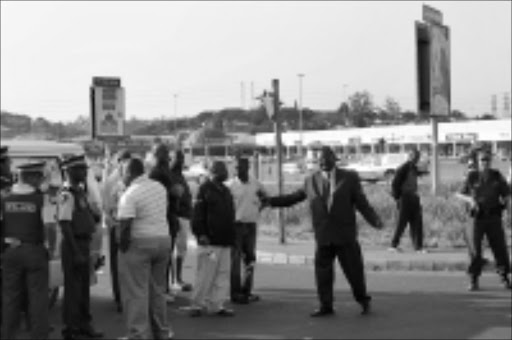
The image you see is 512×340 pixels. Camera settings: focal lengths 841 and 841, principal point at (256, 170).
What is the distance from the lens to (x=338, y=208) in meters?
10.2

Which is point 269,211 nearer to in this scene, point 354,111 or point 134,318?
point 134,318

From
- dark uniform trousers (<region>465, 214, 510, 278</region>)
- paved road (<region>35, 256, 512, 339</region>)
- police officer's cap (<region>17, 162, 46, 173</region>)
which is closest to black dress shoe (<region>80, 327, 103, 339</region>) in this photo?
paved road (<region>35, 256, 512, 339</region>)

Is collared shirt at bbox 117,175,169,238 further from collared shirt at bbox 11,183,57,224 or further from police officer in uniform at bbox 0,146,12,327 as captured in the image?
police officer in uniform at bbox 0,146,12,327

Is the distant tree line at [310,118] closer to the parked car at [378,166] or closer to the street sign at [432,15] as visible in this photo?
the parked car at [378,166]

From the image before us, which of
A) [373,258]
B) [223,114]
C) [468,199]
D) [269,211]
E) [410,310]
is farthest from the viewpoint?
[223,114]

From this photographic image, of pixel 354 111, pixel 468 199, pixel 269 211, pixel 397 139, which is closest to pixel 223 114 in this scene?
pixel 354 111

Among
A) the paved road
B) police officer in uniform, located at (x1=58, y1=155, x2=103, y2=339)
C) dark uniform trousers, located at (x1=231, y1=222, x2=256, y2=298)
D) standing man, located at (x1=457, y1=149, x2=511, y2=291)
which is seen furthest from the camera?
standing man, located at (x1=457, y1=149, x2=511, y2=291)

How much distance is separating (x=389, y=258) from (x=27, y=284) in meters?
8.03

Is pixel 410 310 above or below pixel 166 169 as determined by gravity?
below

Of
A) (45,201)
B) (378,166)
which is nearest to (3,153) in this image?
(45,201)

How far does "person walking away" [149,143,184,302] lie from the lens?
9.77 m

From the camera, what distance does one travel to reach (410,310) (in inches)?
410

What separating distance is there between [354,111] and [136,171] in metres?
123

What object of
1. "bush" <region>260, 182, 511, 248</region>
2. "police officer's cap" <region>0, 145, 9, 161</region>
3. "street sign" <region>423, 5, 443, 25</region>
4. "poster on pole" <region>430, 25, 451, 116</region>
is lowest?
"bush" <region>260, 182, 511, 248</region>
